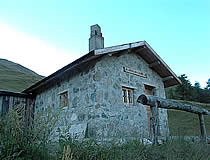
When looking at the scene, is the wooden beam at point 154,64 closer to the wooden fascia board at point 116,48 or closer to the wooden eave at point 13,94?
the wooden fascia board at point 116,48

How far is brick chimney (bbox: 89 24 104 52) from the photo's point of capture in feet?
29.5

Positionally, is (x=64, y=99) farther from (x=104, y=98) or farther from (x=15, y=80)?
(x=15, y=80)

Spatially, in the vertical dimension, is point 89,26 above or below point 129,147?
above

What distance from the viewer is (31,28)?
1130 centimetres

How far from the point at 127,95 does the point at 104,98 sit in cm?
148

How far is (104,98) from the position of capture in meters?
7.15

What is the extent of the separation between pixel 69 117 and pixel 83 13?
519 cm

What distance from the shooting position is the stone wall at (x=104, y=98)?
690 cm

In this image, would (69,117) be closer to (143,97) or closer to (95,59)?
(95,59)

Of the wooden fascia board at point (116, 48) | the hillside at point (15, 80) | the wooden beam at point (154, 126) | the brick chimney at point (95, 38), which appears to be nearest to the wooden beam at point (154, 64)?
the wooden fascia board at point (116, 48)

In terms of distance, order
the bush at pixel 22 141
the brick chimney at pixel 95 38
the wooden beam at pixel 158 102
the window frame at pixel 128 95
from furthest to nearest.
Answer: the brick chimney at pixel 95 38, the window frame at pixel 128 95, the wooden beam at pixel 158 102, the bush at pixel 22 141

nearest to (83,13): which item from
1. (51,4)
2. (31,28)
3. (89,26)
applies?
(89,26)

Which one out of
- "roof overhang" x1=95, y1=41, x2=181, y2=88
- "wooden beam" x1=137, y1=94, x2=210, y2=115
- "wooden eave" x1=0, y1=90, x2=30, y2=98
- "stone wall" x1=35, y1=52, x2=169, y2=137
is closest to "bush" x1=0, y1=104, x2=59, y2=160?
"wooden beam" x1=137, y1=94, x2=210, y2=115

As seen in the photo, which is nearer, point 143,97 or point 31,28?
point 143,97
